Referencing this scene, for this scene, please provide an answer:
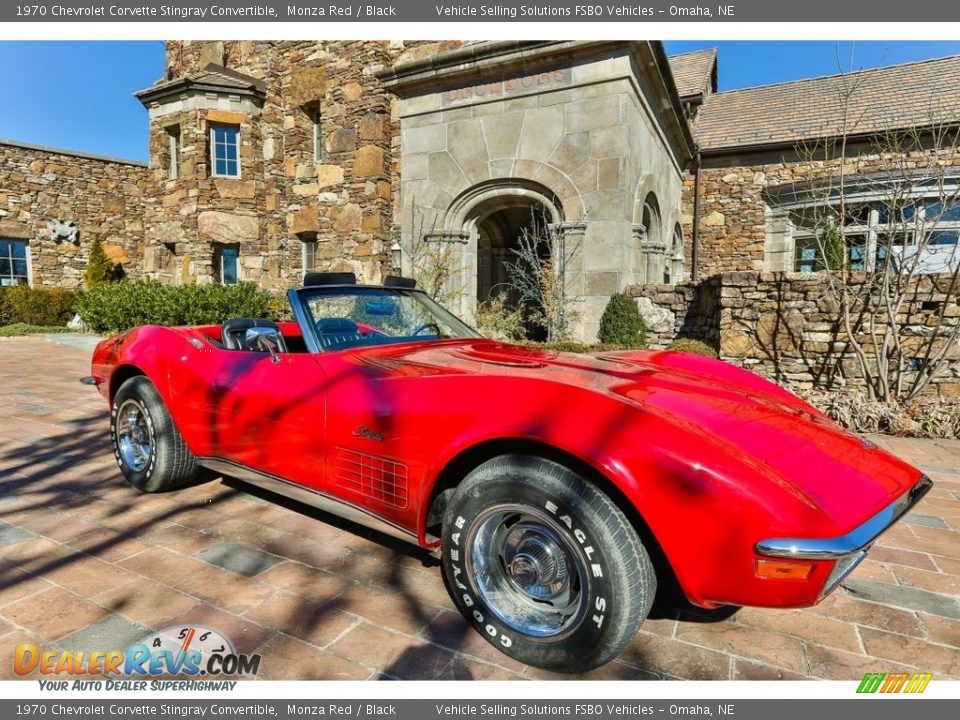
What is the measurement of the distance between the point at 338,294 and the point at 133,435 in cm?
175

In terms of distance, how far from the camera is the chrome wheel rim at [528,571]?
175 centimetres

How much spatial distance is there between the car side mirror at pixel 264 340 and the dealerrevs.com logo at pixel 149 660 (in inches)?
49.7

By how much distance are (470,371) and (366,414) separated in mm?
460

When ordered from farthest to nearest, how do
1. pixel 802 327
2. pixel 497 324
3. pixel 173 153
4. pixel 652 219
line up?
pixel 173 153
pixel 652 219
pixel 497 324
pixel 802 327

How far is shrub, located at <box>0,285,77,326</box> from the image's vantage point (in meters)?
15.6

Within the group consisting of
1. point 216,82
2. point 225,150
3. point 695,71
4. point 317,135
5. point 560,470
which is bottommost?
point 560,470

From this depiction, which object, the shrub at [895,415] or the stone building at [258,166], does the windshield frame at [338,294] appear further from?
the stone building at [258,166]

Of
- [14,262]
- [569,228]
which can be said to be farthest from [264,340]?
[14,262]

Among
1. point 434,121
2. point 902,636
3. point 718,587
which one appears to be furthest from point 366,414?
point 434,121

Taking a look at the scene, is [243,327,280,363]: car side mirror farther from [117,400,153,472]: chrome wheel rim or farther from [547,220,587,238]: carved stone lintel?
[547,220,587,238]: carved stone lintel

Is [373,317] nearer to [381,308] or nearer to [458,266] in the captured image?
[381,308]

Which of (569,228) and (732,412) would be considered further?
(569,228)

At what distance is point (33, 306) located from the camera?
15781 millimetres

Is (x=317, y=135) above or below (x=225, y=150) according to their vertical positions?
above
